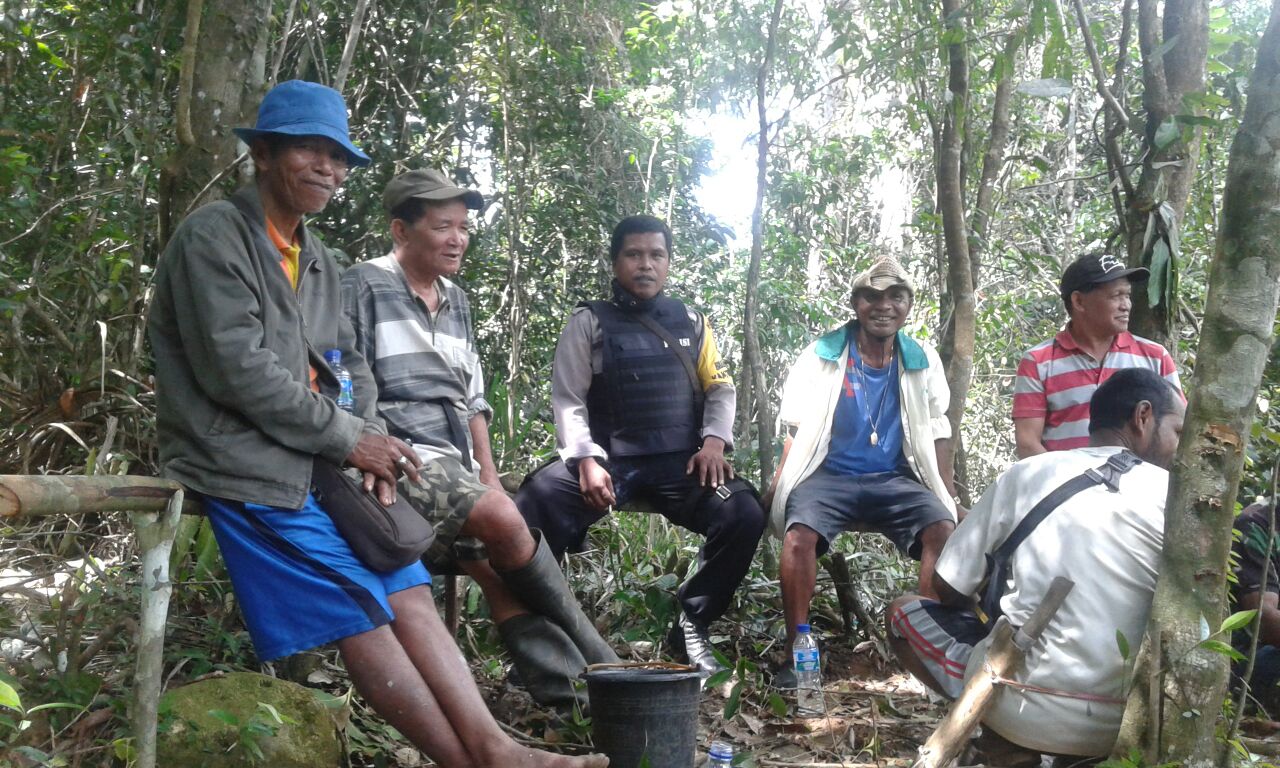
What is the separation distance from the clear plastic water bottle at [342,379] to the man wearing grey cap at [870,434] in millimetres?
2102

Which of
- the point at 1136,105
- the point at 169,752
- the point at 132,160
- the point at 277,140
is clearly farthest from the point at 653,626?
the point at 1136,105

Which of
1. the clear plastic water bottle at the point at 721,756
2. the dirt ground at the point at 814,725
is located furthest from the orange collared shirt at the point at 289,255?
the clear plastic water bottle at the point at 721,756

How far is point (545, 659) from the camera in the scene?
3938 millimetres

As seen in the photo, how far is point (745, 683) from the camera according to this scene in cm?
461

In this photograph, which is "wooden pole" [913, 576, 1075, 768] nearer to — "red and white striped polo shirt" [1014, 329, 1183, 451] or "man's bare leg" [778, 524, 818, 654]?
"man's bare leg" [778, 524, 818, 654]

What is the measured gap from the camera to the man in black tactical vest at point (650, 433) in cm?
477

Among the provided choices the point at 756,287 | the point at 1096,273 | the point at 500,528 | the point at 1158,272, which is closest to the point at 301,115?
the point at 500,528

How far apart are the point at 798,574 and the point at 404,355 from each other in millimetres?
1928

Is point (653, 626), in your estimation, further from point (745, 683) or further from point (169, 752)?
point (169, 752)

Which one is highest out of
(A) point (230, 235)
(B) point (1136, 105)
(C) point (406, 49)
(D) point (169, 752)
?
(C) point (406, 49)

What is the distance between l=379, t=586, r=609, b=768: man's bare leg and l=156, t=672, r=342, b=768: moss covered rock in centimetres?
38

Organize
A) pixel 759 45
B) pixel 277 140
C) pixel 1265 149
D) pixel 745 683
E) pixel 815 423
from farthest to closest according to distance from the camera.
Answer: pixel 759 45 < pixel 815 423 < pixel 745 683 < pixel 277 140 < pixel 1265 149

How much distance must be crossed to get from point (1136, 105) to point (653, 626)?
4822 millimetres

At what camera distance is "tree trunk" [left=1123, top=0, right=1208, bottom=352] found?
471cm
